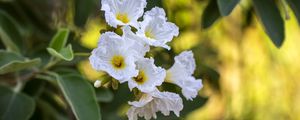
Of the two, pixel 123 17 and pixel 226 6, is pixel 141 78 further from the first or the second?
pixel 226 6

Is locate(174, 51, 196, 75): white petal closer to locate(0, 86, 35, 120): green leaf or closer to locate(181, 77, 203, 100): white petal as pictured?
locate(181, 77, 203, 100): white petal

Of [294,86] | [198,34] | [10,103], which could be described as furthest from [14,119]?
[294,86]

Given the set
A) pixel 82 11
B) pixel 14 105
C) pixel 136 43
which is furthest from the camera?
pixel 82 11

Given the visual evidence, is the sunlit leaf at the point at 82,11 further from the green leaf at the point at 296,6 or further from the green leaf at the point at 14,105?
the green leaf at the point at 296,6

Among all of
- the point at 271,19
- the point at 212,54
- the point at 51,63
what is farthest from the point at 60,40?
the point at 212,54

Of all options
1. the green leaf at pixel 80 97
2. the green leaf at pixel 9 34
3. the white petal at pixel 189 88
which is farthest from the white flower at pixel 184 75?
the green leaf at pixel 9 34

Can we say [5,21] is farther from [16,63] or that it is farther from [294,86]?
[294,86]
